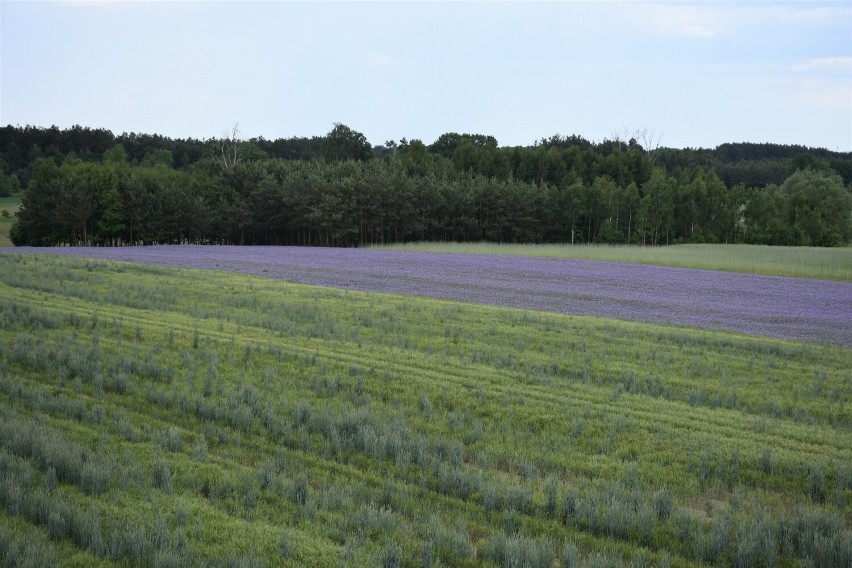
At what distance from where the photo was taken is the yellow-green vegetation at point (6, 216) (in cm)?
10025

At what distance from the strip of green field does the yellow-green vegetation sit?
287 feet

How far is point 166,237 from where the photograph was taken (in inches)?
3713

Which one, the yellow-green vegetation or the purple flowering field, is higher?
the yellow-green vegetation

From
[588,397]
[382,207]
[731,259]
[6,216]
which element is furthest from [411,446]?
[6,216]

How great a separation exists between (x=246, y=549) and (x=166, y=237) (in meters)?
92.7

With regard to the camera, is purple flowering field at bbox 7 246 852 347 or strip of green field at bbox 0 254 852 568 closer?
strip of green field at bbox 0 254 852 568

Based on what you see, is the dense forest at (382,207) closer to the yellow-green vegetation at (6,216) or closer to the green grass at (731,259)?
the yellow-green vegetation at (6,216)

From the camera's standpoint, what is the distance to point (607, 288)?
37031 millimetres

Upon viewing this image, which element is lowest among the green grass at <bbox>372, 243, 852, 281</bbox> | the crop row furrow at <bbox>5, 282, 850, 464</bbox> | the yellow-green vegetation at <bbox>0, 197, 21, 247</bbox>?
the crop row furrow at <bbox>5, 282, 850, 464</bbox>

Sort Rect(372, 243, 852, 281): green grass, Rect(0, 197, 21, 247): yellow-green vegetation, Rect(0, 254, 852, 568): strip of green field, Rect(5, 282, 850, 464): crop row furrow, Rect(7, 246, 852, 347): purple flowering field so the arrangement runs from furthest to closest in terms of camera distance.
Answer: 1. Rect(0, 197, 21, 247): yellow-green vegetation
2. Rect(372, 243, 852, 281): green grass
3. Rect(7, 246, 852, 347): purple flowering field
4. Rect(5, 282, 850, 464): crop row furrow
5. Rect(0, 254, 852, 568): strip of green field

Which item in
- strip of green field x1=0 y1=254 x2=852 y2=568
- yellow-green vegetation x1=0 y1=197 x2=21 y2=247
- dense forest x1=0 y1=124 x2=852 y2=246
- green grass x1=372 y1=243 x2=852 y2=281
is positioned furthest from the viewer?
yellow-green vegetation x1=0 y1=197 x2=21 y2=247

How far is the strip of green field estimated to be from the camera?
7.71 m

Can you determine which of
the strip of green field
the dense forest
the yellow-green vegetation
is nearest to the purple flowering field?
the strip of green field

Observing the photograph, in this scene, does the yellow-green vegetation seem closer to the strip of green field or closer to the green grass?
the green grass
